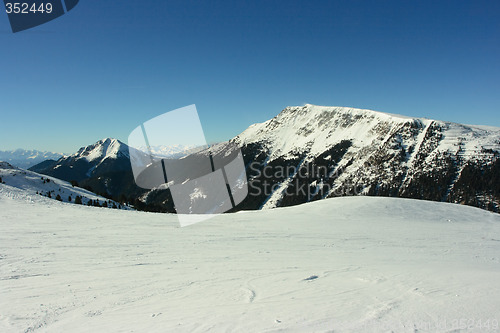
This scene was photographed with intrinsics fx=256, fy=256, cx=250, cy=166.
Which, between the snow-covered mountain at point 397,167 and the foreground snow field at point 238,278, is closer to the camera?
the foreground snow field at point 238,278

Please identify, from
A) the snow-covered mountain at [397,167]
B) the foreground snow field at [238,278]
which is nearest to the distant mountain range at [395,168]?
the snow-covered mountain at [397,167]

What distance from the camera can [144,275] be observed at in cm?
705

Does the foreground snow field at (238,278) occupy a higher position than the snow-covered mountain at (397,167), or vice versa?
the foreground snow field at (238,278)

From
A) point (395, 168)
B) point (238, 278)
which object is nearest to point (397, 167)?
point (395, 168)

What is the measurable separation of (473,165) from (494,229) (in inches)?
5672

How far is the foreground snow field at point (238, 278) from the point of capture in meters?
4.68

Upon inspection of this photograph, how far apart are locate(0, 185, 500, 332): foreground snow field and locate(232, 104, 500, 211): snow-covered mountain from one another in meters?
137

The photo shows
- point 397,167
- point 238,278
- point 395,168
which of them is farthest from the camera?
point 395,168

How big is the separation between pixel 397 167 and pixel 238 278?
163 metres

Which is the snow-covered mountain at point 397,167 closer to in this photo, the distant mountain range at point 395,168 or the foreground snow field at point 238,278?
the distant mountain range at point 395,168

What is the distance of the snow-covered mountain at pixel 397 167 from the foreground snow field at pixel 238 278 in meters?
137

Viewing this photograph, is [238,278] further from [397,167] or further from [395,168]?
[397,167]

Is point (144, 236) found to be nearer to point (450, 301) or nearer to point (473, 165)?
point (450, 301)

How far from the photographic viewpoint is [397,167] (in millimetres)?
146625
